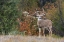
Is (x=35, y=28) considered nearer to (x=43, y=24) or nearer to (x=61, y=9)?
(x=61, y=9)

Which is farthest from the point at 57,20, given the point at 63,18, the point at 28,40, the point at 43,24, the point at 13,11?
the point at 28,40

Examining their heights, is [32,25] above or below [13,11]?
below

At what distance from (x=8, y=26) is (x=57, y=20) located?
280 inches

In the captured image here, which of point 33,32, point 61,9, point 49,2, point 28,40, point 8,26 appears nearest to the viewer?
point 28,40

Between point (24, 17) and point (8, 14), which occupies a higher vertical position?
point (8, 14)

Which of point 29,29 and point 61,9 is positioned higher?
point 61,9

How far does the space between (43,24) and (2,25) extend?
5.79 meters

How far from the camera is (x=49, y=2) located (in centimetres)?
3962

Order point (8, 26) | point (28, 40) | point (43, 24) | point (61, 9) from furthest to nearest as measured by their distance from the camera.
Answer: point (61, 9) → point (8, 26) → point (43, 24) → point (28, 40)

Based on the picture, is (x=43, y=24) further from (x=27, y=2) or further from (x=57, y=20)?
(x=27, y=2)

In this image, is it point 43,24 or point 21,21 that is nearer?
point 43,24

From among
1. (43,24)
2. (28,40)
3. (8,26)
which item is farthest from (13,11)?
(28,40)

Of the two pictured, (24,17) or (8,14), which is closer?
(8,14)

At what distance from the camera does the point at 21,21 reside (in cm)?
3244
